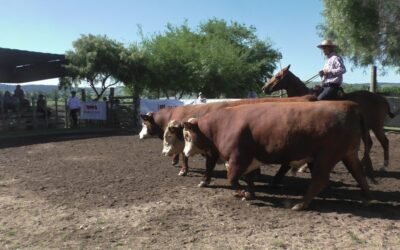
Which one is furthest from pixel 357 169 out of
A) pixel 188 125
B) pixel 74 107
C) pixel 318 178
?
pixel 74 107

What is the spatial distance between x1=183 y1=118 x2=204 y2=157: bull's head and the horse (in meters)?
2.67

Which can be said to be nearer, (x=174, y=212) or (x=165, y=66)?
(x=174, y=212)

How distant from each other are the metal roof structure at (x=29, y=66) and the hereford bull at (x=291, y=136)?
16.6 meters

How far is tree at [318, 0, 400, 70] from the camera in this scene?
63.3ft

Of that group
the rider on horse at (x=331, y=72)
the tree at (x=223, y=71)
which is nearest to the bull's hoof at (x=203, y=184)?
the rider on horse at (x=331, y=72)

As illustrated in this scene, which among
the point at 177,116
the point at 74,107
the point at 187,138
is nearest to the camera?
the point at 187,138

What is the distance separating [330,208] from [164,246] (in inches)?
101

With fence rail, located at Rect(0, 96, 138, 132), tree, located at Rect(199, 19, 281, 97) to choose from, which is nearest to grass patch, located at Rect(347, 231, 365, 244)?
fence rail, located at Rect(0, 96, 138, 132)

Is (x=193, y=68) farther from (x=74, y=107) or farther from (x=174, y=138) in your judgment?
(x=174, y=138)

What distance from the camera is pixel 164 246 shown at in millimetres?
5137

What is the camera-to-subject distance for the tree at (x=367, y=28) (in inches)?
759

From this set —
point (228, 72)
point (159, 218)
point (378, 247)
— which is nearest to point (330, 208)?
point (378, 247)

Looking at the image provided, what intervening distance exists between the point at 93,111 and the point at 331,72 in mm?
15949

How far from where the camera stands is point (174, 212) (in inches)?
254
